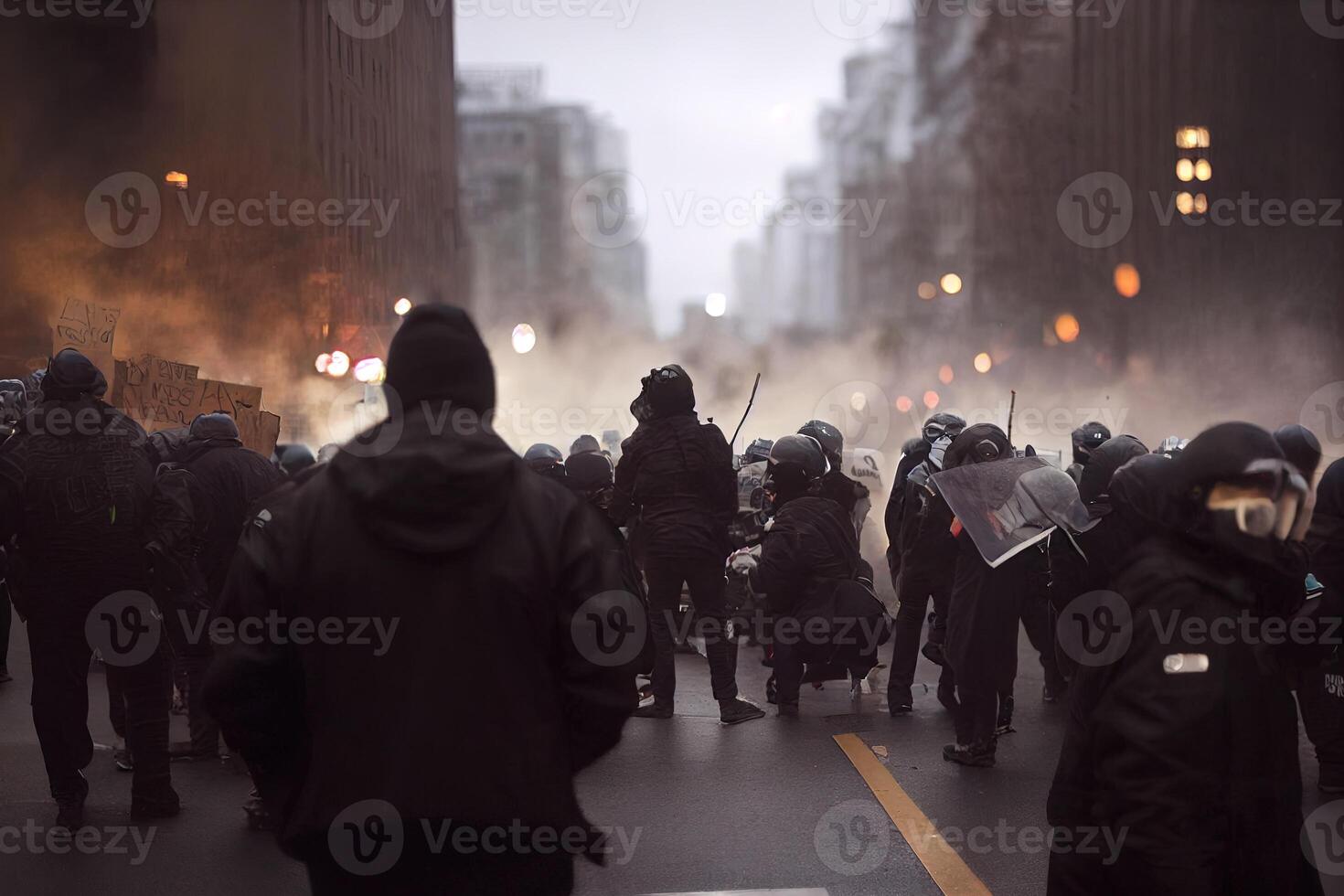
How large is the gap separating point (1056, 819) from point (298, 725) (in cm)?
179

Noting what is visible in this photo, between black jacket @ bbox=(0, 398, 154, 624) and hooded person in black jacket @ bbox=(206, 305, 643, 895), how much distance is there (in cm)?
348

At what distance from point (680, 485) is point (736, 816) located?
8.03 ft

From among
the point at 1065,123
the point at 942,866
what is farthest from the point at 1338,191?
the point at 942,866

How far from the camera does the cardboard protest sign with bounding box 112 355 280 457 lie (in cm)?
990

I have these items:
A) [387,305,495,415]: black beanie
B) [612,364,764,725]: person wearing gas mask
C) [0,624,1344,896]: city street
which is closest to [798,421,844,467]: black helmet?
[612,364,764,725]: person wearing gas mask

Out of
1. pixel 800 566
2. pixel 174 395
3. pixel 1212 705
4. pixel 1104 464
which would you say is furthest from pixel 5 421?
pixel 1212 705

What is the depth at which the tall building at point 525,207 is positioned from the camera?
45406mm

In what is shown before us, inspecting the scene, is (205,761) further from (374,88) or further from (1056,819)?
(374,88)

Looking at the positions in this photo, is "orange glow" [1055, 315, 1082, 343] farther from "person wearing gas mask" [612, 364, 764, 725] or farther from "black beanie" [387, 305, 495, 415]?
"black beanie" [387, 305, 495, 415]

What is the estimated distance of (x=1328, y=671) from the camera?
5.91 m

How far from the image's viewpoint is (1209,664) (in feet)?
9.29

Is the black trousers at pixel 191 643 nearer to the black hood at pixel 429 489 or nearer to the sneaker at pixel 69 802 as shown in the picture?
the sneaker at pixel 69 802

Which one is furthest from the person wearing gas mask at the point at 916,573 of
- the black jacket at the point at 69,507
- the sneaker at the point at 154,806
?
the black jacket at the point at 69,507

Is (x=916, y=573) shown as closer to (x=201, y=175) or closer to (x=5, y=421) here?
(x=5, y=421)
